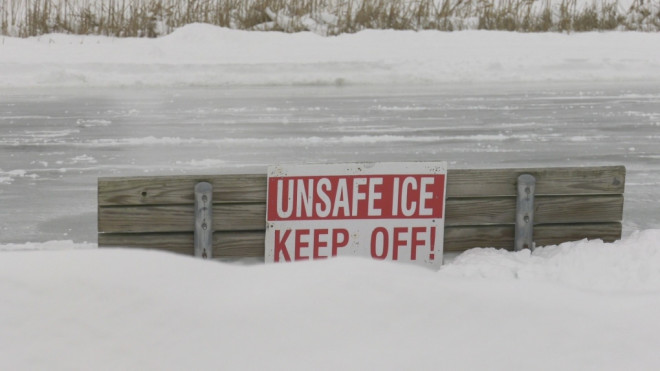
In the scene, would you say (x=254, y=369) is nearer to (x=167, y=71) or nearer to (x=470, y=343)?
(x=470, y=343)

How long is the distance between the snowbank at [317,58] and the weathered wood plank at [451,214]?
6.82 metres

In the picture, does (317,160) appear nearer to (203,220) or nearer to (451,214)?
(451,214)

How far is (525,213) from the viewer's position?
5.44 metres

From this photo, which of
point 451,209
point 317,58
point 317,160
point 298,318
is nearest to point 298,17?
point 317,58

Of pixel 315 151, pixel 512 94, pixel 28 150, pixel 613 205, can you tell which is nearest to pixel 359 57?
pixel 512 94

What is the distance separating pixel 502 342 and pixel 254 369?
94 cm

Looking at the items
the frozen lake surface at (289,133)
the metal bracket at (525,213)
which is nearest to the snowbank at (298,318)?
the metal bracket at (525,213)

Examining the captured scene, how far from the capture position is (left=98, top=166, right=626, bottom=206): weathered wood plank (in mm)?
5180

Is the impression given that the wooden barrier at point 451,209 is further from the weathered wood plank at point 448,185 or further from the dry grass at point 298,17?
the dry grass at point 298,17

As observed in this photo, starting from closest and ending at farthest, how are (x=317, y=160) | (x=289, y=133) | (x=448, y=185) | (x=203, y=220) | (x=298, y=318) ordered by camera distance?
(x=298, y=318), (x=203, y=220), (x=448, y=185), (x=317, y=160), (x=289, y=133)

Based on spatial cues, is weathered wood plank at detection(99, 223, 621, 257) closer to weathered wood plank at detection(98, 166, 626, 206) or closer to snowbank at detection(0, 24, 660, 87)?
weathered wood plank at detection(98, 166, 626, 206)

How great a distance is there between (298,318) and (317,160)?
14.0 feet

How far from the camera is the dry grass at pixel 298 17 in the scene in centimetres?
1475

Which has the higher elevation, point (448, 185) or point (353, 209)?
point (448, 185)
